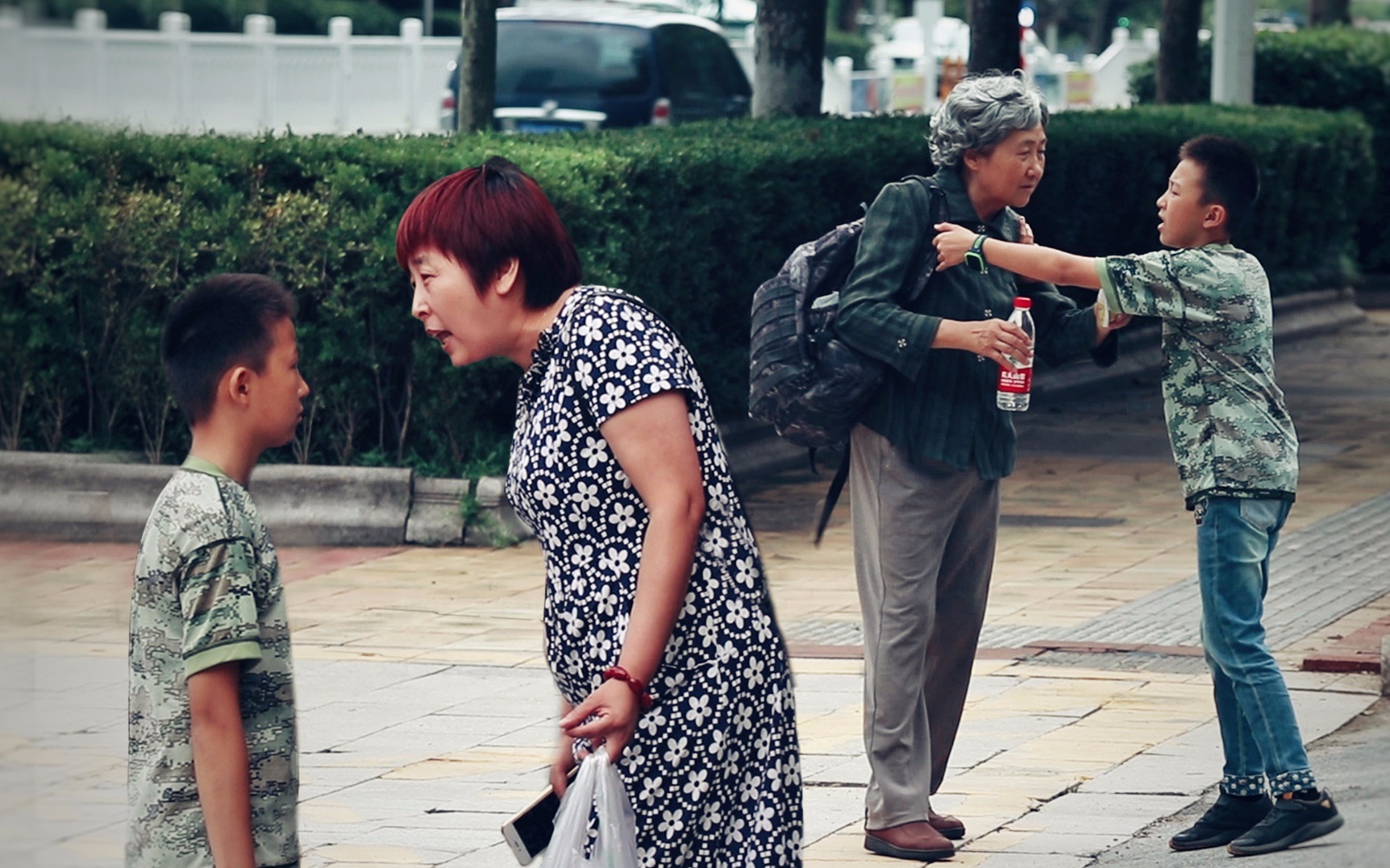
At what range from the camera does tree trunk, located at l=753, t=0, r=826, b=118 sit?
13.5 metres

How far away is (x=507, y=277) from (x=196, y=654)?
704 mm

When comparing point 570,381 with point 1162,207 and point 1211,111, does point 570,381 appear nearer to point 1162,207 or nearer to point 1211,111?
point 1162,207

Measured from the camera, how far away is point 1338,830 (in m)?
4.60

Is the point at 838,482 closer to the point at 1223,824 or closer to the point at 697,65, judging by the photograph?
the point at 1223,824

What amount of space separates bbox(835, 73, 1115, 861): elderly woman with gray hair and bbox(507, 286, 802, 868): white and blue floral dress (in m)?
1.75

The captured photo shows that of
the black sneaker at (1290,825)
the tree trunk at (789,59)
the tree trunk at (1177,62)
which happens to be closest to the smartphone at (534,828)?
the black sneaker at (1290,825)

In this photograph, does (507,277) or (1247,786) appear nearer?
(507,277)

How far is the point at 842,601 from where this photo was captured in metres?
7.85

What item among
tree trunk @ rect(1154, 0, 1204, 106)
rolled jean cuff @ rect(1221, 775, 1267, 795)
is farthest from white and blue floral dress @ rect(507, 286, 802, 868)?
tree trunk @ rect(1154, 0, 1204, 106)

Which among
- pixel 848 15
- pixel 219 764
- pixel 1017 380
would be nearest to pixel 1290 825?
pixel 1017 380

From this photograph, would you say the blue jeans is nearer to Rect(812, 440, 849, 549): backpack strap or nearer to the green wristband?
the green wristband

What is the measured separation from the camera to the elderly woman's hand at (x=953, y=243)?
177 inches

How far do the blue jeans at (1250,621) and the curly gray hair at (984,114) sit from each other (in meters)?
0.95

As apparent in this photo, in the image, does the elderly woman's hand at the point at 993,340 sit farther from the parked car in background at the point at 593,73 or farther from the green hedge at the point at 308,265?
the parked car in background at the point at 593,73
